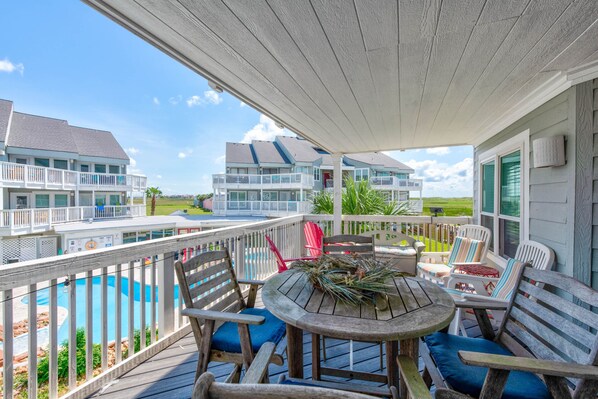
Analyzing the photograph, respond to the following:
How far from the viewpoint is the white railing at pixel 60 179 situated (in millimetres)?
12562

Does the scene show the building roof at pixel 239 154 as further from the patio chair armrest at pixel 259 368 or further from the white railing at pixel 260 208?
the patio chair armrest at pixel 259 368

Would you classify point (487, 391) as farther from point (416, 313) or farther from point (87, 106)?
point (87, 106)

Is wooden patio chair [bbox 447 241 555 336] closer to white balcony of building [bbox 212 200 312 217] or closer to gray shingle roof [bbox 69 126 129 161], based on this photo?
white balcony of building [bbox 212 200 312 217]

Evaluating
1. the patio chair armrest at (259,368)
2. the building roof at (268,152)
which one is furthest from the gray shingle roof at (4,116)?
the patio chair armrest at (259,368)

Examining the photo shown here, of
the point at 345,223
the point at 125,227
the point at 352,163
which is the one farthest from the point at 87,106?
the point at 345,223

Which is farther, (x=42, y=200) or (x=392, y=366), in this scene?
(x=42, y=200)

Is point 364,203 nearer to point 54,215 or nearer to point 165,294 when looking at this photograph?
point 165,294

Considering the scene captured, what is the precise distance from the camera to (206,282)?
189cm

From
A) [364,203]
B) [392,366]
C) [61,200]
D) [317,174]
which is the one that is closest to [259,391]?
[392,366]

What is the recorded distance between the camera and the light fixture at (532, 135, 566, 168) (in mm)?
2277

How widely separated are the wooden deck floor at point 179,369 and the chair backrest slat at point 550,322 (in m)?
0.80

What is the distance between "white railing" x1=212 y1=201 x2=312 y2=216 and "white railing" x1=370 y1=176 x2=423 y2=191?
5.07 m

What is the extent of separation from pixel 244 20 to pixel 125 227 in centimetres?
1639

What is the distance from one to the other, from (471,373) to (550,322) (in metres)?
0.51
